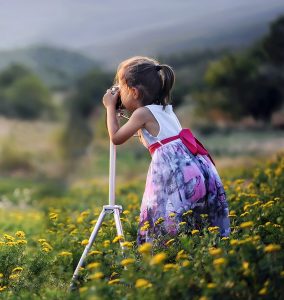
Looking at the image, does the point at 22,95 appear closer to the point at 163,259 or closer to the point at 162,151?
the point at 162,151

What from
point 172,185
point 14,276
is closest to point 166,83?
point 172,185

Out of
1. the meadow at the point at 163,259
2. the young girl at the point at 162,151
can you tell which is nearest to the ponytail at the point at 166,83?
the young girl at the point at 162,151

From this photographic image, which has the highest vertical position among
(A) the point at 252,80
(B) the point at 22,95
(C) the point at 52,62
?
(C) the point at 52,62

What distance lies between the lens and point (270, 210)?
15.4ft

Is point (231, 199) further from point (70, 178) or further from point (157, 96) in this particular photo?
point (70, 178)

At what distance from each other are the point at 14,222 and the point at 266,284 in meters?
5.26

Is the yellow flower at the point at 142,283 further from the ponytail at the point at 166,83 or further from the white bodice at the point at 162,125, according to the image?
the ponytail at the point at 166,83

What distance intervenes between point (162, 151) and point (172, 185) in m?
0.18

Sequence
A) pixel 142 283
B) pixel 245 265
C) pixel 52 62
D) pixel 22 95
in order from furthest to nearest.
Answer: pixel 52 62, pixel 22 95, pixel 245 265, pixel 142 283

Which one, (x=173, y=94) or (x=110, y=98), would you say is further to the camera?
(x=173, y=94)

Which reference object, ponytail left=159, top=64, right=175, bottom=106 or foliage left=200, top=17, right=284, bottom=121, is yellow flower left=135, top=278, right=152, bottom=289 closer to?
ponytail left=159, top=64, right=175, bottom=106

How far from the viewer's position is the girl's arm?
3.95 m

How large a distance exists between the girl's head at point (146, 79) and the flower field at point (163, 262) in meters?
0.65

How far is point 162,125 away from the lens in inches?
160
